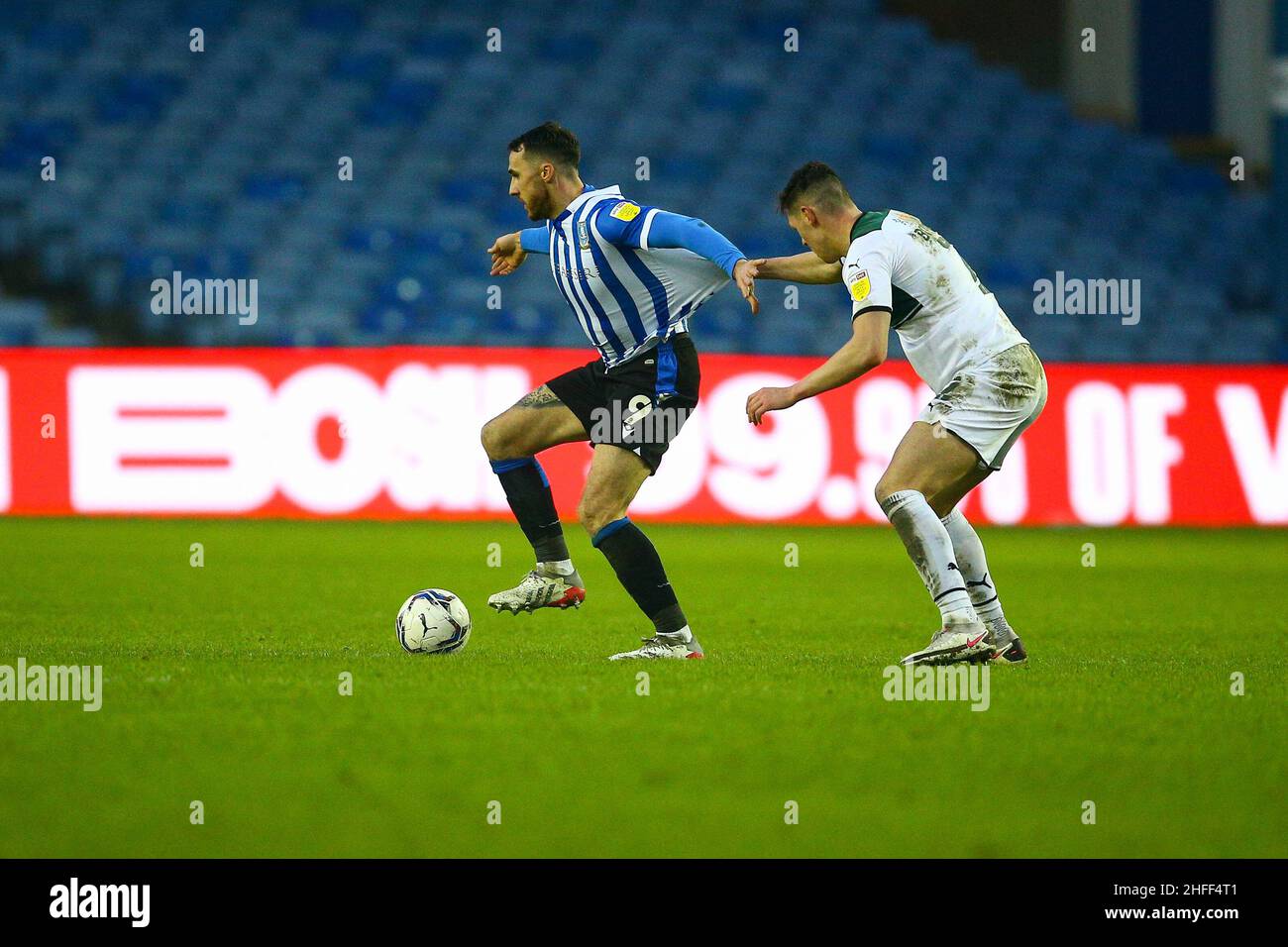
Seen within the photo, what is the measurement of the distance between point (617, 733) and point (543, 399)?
7.25 feet

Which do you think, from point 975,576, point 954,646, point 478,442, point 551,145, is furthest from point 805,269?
point 478,442

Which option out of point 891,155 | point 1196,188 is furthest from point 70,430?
→ point 1196,188

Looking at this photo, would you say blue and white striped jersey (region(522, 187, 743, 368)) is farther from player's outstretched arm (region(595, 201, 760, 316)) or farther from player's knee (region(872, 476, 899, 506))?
player's knee (region(872, 476, 899, 506))

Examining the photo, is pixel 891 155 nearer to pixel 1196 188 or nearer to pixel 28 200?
pixel 1196 188

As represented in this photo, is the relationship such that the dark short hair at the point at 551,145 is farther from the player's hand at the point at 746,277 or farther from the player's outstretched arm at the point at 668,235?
the player's hand at the point at 746,277

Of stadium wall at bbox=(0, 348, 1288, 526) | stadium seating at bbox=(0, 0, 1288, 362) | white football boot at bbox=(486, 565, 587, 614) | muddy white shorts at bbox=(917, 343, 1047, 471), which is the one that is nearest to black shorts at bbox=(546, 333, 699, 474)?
white football boot at bbox=(486, 565, 587, 614)

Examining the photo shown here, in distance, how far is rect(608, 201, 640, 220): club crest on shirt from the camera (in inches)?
247

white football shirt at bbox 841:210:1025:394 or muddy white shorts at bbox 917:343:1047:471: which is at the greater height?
white football shirt at bbox 841:210:1025:394

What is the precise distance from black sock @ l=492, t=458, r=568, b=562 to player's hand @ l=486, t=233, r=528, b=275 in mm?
937

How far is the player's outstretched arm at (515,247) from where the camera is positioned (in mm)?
7043

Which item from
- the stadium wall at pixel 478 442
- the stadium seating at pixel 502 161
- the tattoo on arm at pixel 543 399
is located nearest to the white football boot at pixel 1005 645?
the tattoo on arm at pixel 543 399

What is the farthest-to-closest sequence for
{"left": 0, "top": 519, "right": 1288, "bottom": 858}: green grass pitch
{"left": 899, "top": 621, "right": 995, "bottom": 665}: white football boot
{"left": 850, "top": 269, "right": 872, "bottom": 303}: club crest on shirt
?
1. {"left": 899, "top": 621, "right": 995, "bottom": 665}: white football boot
2. {"left": 850, "top": 269, "right": 872, "bottom": 303}: club crest on shirt
3. {"left": 0, "top": 519, "right": 1288, "bottom": 858}: green grass pitch

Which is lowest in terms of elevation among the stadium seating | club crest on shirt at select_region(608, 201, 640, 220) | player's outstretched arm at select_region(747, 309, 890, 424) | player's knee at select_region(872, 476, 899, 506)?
player's knee at select_region(872, 476, 899, 506)

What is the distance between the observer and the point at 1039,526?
1326cm
